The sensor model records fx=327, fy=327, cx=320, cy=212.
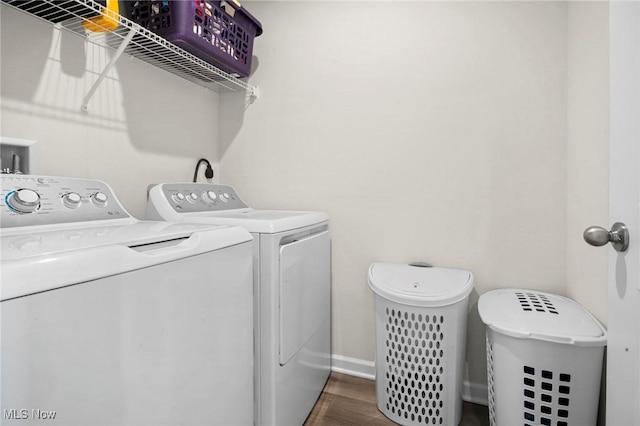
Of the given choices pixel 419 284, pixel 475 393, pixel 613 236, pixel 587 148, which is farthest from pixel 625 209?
pixel 475 393

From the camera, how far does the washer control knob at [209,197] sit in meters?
1.57

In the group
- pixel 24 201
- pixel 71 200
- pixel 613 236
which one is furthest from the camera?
pixel 71 200

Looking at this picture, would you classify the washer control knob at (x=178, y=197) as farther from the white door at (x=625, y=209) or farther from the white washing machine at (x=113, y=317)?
the white door at (x=625, y=209)

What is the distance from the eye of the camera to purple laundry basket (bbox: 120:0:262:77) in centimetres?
130

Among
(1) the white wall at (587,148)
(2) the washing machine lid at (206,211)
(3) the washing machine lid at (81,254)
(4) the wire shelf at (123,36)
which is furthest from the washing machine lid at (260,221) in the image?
(1) the white wall at (587,148)

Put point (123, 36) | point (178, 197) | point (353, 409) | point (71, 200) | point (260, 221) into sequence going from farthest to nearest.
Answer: point (353, 409), point (178, 197), point (123, 36), point (260, 221), point (71, 200)

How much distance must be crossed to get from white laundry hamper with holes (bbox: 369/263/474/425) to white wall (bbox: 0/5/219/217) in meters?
1.22

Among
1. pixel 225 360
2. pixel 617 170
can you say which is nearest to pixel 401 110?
pixel 617 170

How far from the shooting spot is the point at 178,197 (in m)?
1.41

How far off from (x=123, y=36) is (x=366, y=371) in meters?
1.93

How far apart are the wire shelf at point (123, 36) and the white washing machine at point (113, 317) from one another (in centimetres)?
58

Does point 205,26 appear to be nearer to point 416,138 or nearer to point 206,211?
point 206,211

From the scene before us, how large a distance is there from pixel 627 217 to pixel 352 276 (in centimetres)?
125

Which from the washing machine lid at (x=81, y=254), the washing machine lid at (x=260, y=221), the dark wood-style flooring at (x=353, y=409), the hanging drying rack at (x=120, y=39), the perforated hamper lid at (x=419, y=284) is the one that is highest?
the hanging drying rack at (x=120, y=39)
